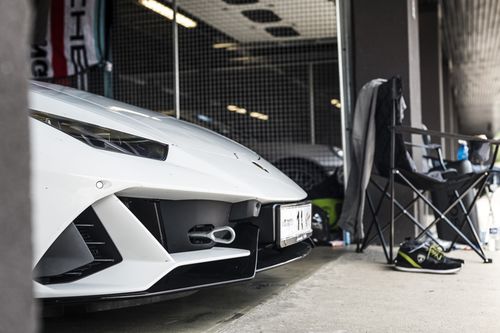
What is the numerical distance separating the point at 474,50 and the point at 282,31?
11.8m

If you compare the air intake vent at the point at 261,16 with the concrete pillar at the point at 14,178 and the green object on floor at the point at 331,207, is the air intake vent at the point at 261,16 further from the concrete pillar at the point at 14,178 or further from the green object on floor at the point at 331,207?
the concrete pillar at the point at 14,178

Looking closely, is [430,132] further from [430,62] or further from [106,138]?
[430,62]

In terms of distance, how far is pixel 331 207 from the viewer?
16.5 feet

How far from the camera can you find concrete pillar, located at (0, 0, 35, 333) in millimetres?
615

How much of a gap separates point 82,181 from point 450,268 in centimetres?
243

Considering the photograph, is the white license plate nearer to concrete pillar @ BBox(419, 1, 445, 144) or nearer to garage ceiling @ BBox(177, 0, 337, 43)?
garage ceiling @ BBox(177, 0, 337, 43)

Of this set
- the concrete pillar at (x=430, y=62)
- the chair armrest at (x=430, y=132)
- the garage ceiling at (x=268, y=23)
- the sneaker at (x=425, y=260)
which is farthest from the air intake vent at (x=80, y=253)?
the concrete pillar at (x=430, y=62)

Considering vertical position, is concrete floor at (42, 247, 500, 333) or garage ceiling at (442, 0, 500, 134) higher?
garage ceiling at (442, 0, 500, 134)

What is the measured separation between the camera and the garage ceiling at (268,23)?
22.1ft

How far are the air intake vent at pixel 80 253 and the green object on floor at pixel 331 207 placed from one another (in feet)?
10.3

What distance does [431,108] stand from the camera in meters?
10.8

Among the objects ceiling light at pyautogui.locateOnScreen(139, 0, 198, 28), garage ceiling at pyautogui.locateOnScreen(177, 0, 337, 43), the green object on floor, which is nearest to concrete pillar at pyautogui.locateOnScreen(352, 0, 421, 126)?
the green object on floor

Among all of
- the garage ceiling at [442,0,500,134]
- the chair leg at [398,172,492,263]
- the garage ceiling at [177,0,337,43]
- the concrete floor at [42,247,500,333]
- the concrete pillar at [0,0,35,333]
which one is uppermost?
the garage ceiling at [442,0,500,134]

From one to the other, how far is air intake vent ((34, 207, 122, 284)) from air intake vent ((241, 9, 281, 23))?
6544 mm
